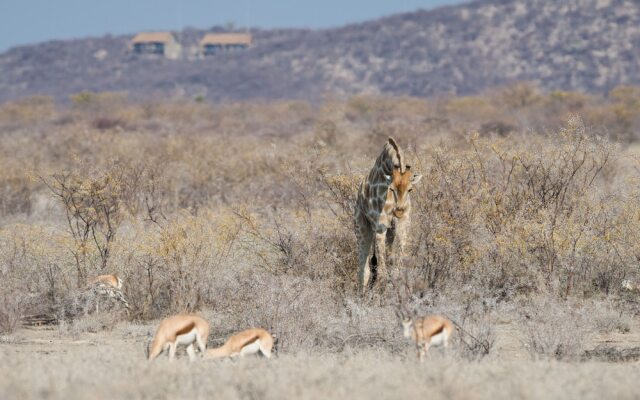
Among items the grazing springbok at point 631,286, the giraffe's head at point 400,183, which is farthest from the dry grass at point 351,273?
the giraffe's head at point 400,183

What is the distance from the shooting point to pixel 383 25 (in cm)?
11381

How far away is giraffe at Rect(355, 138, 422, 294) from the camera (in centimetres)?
1259

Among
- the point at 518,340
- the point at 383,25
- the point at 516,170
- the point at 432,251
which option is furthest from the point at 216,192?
the point at 383,25

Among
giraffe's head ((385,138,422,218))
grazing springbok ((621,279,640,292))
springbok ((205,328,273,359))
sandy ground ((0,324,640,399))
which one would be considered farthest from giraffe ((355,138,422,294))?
grazing springbok ((621,279,640,292))

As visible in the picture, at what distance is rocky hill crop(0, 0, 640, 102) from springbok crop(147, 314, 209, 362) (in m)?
83.7

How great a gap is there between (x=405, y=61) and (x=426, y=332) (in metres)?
98.2

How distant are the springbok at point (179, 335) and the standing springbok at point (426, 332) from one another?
6.29 feet

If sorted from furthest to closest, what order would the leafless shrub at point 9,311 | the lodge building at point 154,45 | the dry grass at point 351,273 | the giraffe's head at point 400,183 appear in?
1. the lodge building at point 154,45
2. the leafless shrub at point 9,311
3. the giraffe's head at point 400,183
4. the dry grass at point 351,273

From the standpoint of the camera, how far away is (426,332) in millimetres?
10070

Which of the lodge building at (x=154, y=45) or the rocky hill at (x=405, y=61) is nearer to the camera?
the rocky hill at (x=405, y=61)

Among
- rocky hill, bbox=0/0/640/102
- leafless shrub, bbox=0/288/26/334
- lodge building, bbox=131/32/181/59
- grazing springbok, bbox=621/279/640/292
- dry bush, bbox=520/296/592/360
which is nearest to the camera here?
dry bush, bbox=520/296/592/360

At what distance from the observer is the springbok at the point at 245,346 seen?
33.1ft

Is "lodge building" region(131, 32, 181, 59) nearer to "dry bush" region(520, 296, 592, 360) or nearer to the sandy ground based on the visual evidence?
"dry bush" region(520, 296, 592, 360)

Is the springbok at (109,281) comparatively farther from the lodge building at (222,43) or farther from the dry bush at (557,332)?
the lodge building at (222,43)
